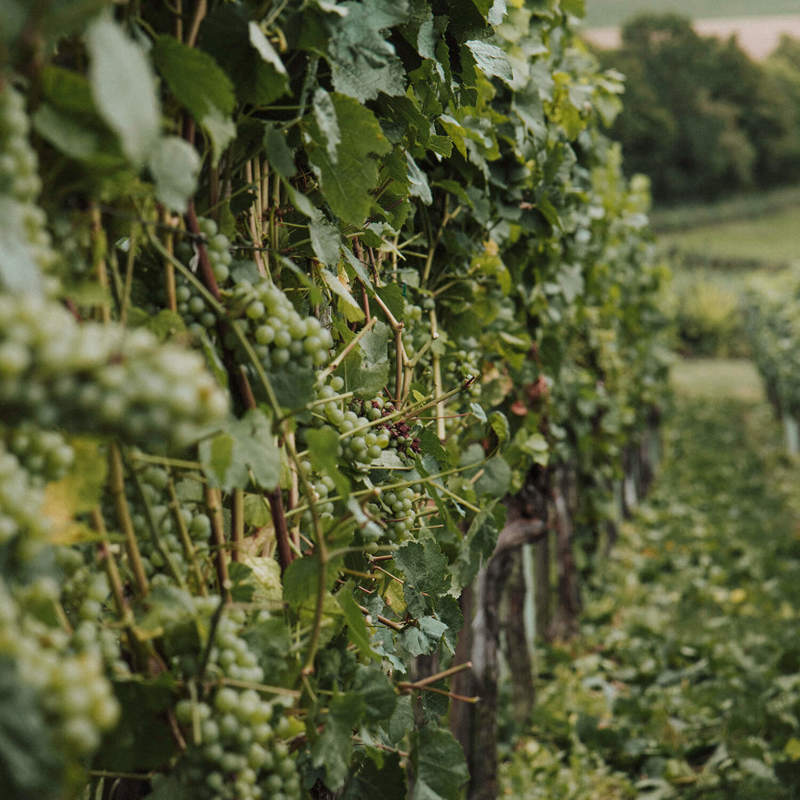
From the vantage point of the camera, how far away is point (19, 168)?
27.4 inches

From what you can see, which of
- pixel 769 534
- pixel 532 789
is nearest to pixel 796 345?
pixel 769 534

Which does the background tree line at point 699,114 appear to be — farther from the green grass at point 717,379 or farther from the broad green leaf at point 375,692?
the broad green leaf at point 375,692

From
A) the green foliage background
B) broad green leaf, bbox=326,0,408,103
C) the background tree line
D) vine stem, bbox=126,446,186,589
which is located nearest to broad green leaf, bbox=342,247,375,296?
the green foliage background

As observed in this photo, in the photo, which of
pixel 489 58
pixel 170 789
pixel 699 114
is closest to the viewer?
pixel 170 789

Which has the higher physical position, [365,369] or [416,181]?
[416,181]

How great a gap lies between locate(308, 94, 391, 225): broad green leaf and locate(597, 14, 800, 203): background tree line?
51.4m

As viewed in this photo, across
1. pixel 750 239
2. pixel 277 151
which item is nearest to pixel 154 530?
pixel 277 151

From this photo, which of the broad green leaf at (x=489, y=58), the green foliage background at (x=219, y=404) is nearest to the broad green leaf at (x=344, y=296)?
the green foliage background at (x=219, y=404)

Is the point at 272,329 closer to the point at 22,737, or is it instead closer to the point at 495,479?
the point at 22,737

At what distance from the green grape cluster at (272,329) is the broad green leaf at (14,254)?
33 centimetres

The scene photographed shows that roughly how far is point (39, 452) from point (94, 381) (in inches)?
5.4

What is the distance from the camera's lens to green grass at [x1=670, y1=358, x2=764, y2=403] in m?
18.0

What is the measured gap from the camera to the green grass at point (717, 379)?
18.0 m

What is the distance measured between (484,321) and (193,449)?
160 cm
